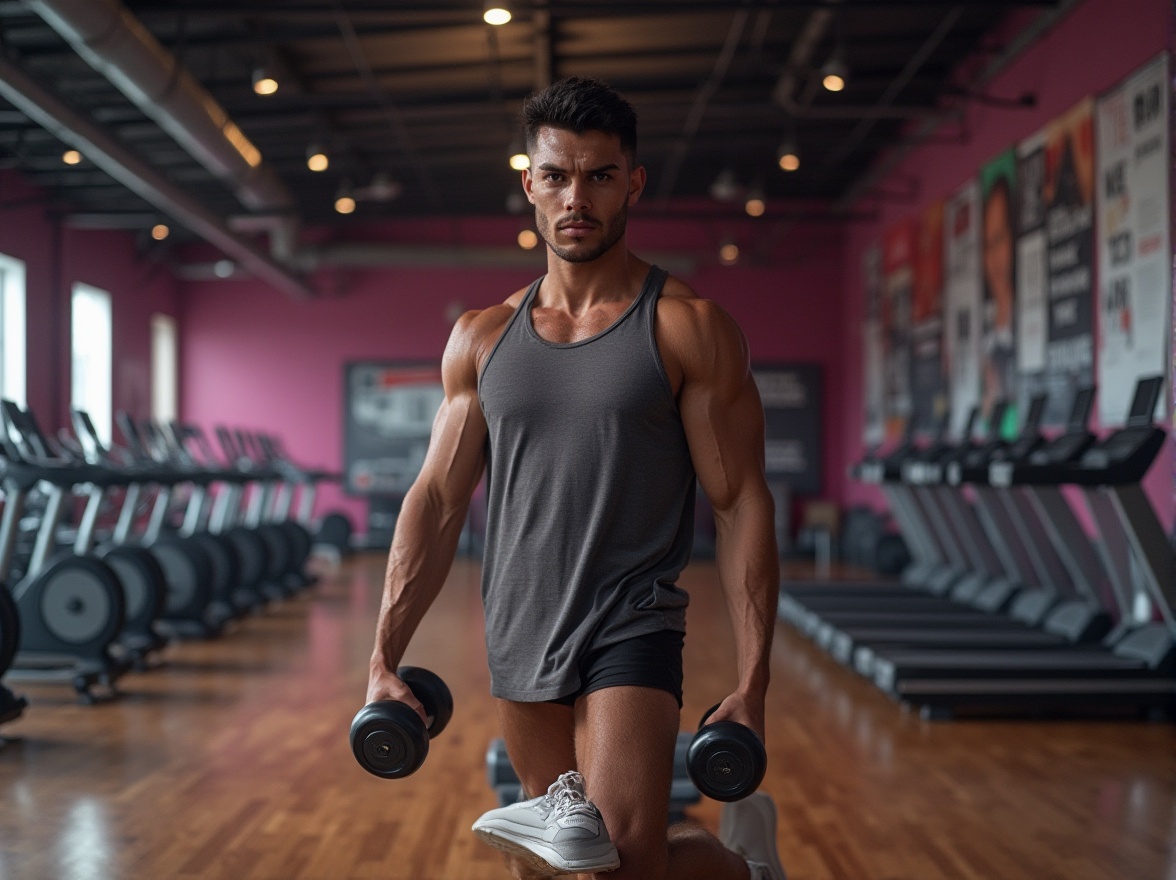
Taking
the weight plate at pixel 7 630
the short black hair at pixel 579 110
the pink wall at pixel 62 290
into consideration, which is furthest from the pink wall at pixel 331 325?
the short black hair at pixel 579 110

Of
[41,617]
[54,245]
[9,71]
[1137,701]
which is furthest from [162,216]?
[1137,701]

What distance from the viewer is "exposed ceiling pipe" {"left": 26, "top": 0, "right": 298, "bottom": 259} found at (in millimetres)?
5555

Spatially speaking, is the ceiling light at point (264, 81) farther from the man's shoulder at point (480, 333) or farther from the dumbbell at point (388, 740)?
the dumbbell at point (388, 740)

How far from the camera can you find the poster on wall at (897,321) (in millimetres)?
11008

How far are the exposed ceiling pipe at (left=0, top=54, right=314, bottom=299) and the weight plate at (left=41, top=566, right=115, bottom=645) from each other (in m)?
2.54

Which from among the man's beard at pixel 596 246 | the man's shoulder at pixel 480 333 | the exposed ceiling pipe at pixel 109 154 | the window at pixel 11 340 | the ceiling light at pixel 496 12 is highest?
the ceiling light at pixel 496 12

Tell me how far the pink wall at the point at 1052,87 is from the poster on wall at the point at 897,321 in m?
0.25

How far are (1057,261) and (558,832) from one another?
6664 millimetres

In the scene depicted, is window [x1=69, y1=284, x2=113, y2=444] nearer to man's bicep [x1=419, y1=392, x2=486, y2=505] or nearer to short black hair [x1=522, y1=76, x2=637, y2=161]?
man's bicep [x1=419, y1=392, x2=486, y2=505]

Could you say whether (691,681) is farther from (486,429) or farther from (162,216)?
(162,216)

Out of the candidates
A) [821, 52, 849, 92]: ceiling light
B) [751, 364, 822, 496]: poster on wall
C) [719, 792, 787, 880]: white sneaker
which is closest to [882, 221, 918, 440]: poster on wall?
[751, 364, 822, 496]: poster on wall

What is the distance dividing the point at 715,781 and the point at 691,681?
4225 mm

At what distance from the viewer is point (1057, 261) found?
293 inches

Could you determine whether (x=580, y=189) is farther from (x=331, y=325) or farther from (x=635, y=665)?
(x=331, y=325)
